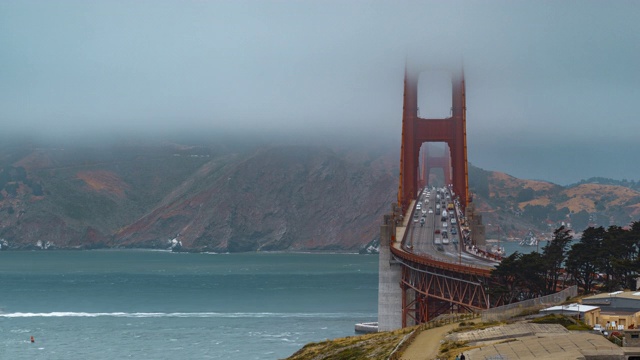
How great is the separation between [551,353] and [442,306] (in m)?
44.7

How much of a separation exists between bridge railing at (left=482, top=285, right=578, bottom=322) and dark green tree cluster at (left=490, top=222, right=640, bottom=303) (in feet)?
21.2

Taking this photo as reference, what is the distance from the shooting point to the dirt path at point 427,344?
123 ft

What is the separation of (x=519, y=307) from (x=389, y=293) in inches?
1387

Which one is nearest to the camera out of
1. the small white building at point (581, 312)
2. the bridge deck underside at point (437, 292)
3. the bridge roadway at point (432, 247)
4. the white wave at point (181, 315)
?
the small white building at point (581, 312)

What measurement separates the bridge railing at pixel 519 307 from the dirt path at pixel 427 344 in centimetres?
148

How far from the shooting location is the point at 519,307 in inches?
1876

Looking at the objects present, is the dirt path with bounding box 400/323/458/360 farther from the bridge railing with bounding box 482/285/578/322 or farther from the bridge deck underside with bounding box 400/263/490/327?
the bridge deck underside with bounding box 400/263/490/327

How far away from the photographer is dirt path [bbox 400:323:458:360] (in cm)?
3759

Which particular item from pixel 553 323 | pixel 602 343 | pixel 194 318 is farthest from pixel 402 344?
pixel 194 318

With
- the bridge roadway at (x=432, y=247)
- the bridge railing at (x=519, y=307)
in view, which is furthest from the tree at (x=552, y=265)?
the bridge railing at (x=519, y=307)

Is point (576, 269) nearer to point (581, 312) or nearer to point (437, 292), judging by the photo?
point (437, 292)

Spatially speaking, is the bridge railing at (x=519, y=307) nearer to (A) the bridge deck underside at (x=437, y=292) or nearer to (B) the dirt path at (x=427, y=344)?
(B) the dirt path at (x=427, y=344)

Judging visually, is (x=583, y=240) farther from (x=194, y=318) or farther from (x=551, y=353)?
(x=194, y=318)

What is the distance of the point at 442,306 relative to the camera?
75812mm
